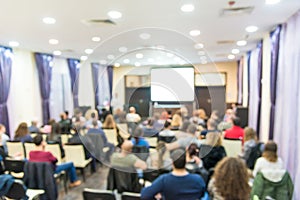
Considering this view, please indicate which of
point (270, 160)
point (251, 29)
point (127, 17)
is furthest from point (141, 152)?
point (251, 29)

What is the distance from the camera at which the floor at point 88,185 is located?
139 inches

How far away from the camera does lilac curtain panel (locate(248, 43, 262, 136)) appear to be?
5.27m

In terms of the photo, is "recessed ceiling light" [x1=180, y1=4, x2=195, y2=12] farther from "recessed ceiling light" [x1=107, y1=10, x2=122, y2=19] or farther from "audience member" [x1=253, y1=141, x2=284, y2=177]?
"audience member" [x1=253, y1=141, x2=284, y2=177]

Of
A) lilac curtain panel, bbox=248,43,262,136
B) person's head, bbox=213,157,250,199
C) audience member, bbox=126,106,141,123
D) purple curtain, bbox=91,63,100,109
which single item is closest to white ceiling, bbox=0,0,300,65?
purple curtain, bbox=91,63,100,109

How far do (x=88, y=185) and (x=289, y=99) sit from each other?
328cm

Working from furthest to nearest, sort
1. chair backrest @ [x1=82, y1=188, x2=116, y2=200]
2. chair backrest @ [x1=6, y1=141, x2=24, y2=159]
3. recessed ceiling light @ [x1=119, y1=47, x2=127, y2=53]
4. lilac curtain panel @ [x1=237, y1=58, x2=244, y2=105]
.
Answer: lilac curtain panel @ [x1=237, y1=58, x2=244, y2=105], chair backrest @ [x1=6, y1=141, x2=24, y2=159], chair backrest @ [x1=82, y1=188, x2=116, y2=200], recessed ceiling light @ [x1=119, y1=47, x2=127, y2=53]

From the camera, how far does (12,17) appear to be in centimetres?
305

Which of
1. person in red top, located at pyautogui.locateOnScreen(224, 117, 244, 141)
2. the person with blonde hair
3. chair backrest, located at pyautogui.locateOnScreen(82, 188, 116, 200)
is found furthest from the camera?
person in red top, located at pyautogui.locateOnScreen(224, 117, 244, 141)

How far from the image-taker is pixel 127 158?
2.79 feet

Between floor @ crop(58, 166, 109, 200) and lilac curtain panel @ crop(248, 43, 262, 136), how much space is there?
348 centimetres

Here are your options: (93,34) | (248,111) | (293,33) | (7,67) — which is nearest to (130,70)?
(293,33)

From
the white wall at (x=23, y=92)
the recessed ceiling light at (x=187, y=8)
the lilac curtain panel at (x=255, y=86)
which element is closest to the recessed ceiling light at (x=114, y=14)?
the recessed ceiling light at (x=187, y=8)

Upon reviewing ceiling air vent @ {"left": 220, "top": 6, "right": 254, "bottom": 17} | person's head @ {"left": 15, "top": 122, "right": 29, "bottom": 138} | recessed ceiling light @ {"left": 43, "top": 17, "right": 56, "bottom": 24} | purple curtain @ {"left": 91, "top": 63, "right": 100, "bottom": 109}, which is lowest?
person's head @ {"left": 15, "top": 122, "right": 29, "bottom": 138}

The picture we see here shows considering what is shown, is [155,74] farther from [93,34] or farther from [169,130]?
[93,34]
